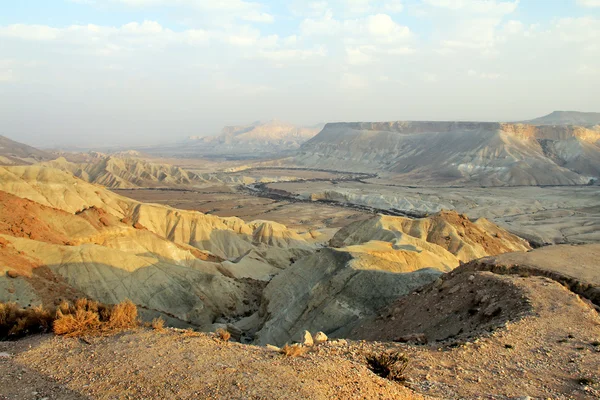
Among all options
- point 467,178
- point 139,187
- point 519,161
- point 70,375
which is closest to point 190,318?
point 70,375

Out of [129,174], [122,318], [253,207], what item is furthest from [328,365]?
[129,174]

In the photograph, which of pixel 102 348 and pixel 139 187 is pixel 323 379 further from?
pixel 139 187

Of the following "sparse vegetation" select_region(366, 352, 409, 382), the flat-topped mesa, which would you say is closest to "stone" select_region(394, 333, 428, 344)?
"sparse vegetation" select_region(366, 352, 409, 382)

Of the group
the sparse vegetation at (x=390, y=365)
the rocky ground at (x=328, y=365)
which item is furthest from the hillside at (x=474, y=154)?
the sparse vegetation at (x=390, y=365)

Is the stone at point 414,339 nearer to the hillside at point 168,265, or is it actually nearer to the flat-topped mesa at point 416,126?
the hillside at point 168,265

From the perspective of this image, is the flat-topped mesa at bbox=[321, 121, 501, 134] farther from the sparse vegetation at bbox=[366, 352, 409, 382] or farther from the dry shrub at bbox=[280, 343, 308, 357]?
the dry shrub at bbox=[280, 343, 308, 357]
